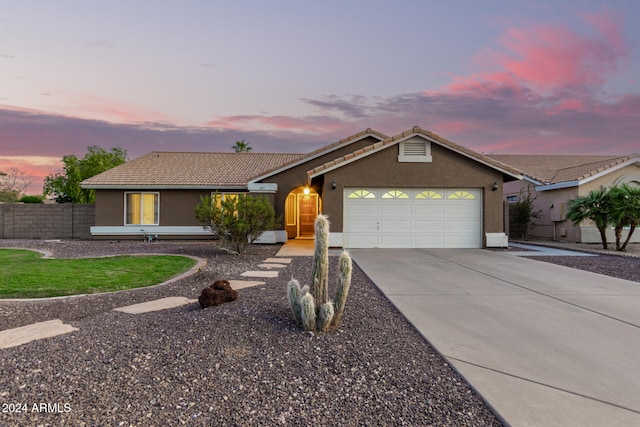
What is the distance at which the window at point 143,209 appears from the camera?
16.7 m

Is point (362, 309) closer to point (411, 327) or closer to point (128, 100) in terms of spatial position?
point (411, 327)

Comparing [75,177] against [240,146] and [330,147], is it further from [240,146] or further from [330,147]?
[330,147]

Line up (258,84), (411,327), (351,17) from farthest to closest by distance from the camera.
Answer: (258,84) → (351,17) → (411,327)

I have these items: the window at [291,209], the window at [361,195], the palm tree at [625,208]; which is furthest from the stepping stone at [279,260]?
the palm tree at [625,208]

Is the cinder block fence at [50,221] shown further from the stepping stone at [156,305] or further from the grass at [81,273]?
the stepping stone at [156,305]

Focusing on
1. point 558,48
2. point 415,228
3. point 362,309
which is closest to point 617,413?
point 362,309

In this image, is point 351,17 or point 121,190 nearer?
point 351,17

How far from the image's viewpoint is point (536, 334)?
4.17 metres

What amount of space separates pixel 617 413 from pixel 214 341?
3.58m

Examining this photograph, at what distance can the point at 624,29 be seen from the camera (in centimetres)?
1380

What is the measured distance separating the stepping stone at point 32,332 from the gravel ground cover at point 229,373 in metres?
0.17

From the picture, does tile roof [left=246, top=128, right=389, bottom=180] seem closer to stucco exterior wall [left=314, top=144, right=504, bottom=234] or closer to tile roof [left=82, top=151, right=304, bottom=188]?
tile roof [left=82, top=151, right=304, bottom=188]

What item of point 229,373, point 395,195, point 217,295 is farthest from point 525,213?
point 229,373

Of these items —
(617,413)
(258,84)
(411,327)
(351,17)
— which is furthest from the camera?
(258,84)
